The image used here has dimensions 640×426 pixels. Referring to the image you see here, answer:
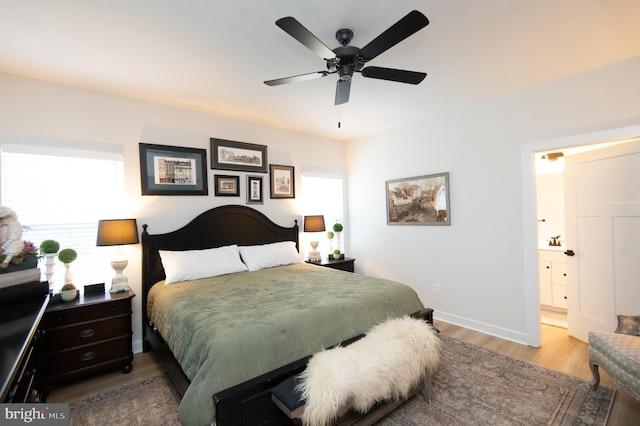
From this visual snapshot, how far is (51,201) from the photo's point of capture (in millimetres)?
2723

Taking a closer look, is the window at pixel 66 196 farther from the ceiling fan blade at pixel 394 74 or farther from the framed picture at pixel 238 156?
the ceiling fan blade at pixel 394 74

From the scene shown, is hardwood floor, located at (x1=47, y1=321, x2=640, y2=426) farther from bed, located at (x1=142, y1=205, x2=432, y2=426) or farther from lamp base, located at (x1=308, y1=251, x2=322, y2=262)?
lamp base, located at (x1=308, y1=251, x2=322, y2=262)

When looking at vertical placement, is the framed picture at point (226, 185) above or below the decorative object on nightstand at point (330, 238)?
above

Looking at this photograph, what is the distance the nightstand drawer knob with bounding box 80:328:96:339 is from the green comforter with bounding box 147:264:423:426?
450 millimetres

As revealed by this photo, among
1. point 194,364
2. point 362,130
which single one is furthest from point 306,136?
point 194,364

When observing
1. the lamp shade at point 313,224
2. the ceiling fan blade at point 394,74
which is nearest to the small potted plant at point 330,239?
the lamp shade at point 313,224

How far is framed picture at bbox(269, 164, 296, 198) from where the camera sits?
13.7ft

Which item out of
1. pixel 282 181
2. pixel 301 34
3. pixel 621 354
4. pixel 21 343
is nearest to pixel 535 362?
pixel 621 354

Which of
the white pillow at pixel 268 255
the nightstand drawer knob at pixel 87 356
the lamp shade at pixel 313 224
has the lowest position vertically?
the nightstand drawer knob at pixel 87 356

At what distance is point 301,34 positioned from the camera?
5.27 feet

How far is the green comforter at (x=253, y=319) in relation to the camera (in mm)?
Result: 1576

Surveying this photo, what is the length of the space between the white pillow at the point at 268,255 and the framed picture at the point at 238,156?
1061mm

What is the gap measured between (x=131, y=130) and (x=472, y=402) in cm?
398

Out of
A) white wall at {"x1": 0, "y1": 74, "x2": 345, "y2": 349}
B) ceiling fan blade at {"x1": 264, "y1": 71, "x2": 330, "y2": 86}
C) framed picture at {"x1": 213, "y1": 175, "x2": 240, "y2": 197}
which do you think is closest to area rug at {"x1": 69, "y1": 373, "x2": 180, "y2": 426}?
white wall at {"x1": 0, "y1": 74, "x2": 345, "y2": 349}
